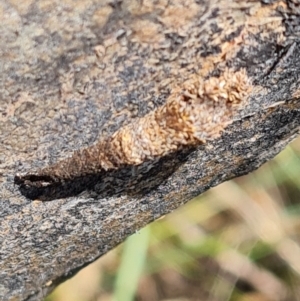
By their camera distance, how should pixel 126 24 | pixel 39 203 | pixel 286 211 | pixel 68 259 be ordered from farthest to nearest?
pixel 286 211
pixel 68 259
pixel 39 203
pixel 126 24

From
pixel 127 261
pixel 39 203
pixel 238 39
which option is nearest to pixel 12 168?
pixel 39 203

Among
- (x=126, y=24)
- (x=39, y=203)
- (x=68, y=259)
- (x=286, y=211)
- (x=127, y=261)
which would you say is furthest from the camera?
(x=286, y=211)

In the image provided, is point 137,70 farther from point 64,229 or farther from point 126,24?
point 64,229

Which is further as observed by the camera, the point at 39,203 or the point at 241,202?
the point at 241,202

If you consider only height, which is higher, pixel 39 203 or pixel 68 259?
pixel 39 203

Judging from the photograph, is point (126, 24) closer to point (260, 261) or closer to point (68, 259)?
point (68, 259)

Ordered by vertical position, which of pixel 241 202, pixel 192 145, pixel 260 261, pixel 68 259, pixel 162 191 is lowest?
pixel 260 261
